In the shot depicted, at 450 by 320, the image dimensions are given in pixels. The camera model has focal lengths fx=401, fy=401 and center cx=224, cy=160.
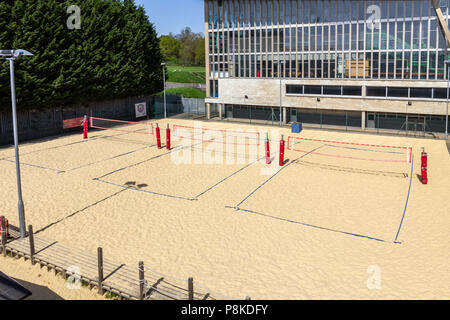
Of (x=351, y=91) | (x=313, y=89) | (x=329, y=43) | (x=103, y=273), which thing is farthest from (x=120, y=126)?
(x=103, y=273)

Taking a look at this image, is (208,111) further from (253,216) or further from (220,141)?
(253,216)

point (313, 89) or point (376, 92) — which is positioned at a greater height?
point (313, 89)

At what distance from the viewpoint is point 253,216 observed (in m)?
18.1

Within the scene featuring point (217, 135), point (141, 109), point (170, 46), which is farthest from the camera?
point (170, 46)

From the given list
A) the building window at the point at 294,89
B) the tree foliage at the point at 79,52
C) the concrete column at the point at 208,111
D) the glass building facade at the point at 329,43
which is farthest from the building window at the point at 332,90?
the tree foliage at the point at 79,52

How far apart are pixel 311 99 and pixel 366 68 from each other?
6149mm

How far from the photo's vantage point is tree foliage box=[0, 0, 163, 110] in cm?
3133

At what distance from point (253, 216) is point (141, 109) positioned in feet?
105

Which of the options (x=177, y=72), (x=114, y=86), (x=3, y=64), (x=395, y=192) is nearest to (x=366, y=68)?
(x=395, y=192)

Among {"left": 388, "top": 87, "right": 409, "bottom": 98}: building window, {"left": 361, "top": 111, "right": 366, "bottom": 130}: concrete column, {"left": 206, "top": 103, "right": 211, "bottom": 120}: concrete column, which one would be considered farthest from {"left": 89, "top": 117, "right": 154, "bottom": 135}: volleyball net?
{"left": 388, "top": 87, "right": 409, "bottom": 98}: building window

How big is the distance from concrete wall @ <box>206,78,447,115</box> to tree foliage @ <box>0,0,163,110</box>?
9317mm

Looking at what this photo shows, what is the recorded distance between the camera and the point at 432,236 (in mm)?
15805

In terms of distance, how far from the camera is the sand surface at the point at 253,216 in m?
13.0

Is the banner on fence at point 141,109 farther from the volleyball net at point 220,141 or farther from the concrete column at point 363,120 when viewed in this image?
the concrete column at point 363,120
